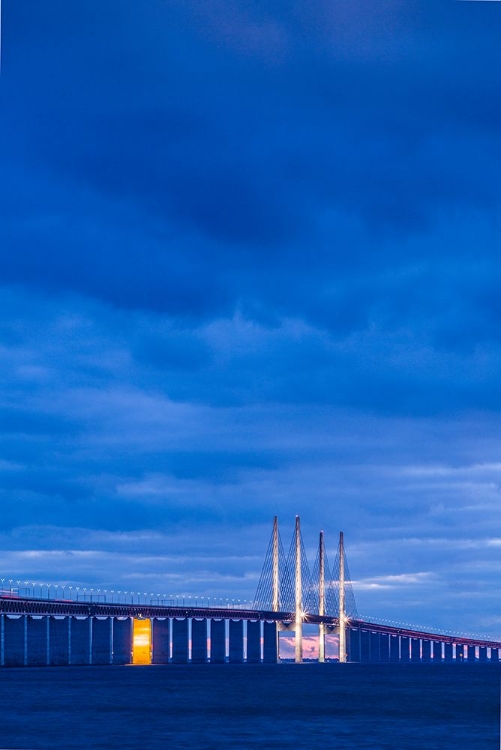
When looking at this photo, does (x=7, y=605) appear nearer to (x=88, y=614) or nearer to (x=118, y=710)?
(x=88, y=614)

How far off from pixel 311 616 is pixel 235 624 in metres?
9.18

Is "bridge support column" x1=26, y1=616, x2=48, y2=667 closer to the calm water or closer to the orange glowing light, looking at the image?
the orange glowing light

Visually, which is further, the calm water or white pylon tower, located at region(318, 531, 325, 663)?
white pylon tower, located at region(318, 531, 325, 663)

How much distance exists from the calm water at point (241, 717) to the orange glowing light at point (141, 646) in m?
43.9

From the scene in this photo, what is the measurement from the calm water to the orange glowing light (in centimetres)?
4393

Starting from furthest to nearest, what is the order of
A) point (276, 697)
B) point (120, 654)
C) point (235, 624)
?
point (235, 624)
point (120, 654)
point (276, 697)

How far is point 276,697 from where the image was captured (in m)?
57.7

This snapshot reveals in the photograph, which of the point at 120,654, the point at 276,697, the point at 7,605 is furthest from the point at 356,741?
the point at 120,654

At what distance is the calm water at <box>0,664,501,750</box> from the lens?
107 ft

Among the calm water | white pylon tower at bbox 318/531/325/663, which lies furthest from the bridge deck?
the calm water

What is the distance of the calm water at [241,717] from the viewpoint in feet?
107

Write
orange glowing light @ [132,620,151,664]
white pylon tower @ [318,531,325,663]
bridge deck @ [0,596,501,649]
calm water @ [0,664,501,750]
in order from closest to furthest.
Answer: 1. calm water @ [0,664,501,750]
2. bridge deck @ [0,596,501,649]
3. orange glowing light @ [132,620,151,664]
4. white pylon tower @ [318,531,325,663]

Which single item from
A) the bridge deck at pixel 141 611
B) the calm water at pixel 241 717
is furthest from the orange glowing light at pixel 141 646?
the calm water at pixel 241 717

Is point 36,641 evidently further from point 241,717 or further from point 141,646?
point 241,717
